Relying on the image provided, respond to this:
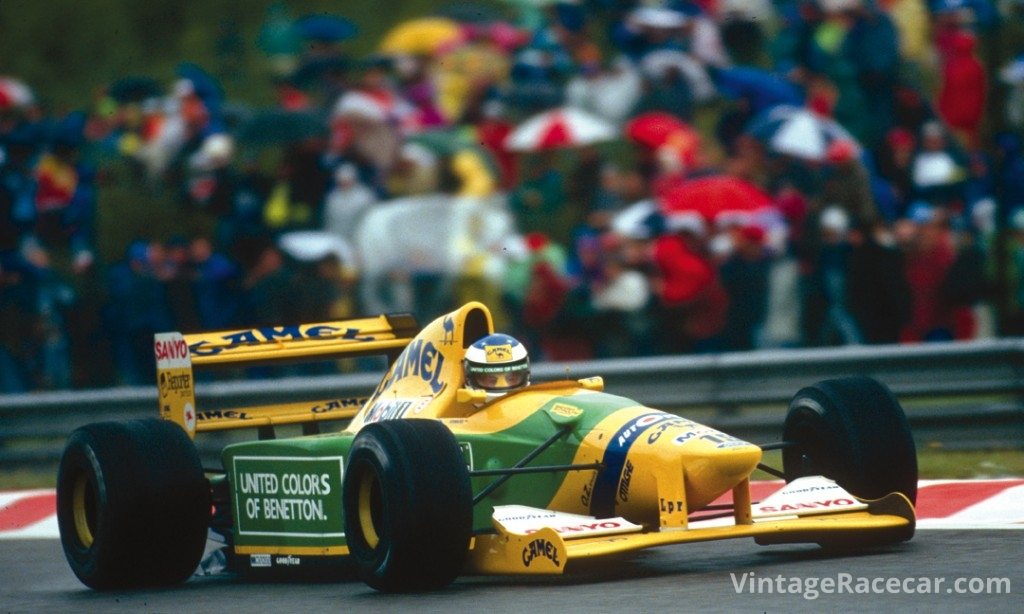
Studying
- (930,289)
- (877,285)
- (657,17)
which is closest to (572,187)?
(657,17)

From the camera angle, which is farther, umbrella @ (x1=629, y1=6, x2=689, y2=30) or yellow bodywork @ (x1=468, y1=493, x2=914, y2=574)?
umbrella @ (x1=629, y1=6, x2=689, y2=30)

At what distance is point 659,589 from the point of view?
7.32 metres

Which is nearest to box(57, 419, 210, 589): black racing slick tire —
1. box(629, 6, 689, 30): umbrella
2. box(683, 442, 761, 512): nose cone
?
box(683, 442, 761, 512): nose cone

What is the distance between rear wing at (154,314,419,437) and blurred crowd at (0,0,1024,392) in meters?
3.50

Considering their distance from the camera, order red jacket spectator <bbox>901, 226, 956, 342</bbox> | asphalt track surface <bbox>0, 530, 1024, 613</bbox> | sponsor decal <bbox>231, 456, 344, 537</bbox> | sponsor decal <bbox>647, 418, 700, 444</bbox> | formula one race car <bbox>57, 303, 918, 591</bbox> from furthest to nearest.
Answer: red jacket spectator <bbox>901, 226, 956, 342</bbox> < sponsor decal <bbox>231, 456, 344, 537</bbox> < sponsor decal <bbox>647, 418, 700, 444</bbox> < formula one race car <bbox>57, 303, 918, 591</bbox> < asphalt track surface <bbox>0, 530, 1024, 613</bbox>

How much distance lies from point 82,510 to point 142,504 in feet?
2.14

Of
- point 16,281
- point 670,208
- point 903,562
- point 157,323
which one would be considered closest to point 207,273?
point 157,323

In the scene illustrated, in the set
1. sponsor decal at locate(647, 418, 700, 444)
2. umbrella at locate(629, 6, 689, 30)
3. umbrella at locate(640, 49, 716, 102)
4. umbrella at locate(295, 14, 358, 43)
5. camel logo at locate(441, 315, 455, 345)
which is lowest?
sponsor decal at locate(647, 418, 700, 444)

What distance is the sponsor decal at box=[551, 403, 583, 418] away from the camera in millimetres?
8109

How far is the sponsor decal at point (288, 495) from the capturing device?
837 cm

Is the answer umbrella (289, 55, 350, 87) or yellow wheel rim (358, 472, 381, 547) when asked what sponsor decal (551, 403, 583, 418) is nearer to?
yellow wheel rim (358, 472, 381, 547)

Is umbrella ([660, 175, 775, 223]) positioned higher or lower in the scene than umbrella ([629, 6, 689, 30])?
lower

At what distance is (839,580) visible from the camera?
725 centimetres

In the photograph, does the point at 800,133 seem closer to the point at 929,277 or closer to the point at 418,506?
the point at 929,277
